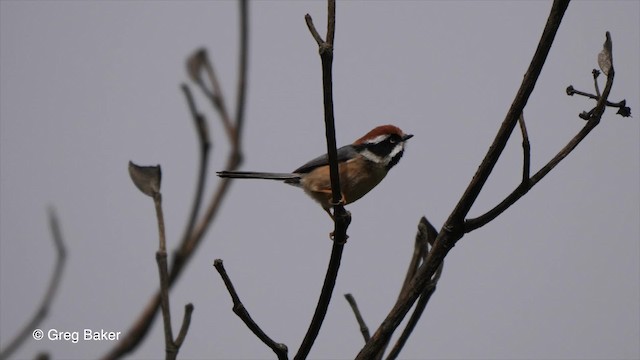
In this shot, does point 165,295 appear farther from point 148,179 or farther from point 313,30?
point 313,30

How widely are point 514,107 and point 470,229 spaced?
1.65 feet

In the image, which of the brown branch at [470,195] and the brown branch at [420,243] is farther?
the brown branch at [420,243]

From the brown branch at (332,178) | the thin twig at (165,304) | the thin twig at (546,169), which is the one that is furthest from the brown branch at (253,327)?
the thin twig at (546,169)

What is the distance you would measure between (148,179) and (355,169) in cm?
278

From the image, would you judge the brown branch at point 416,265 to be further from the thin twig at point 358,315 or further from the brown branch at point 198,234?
the brown branch at point 198,234

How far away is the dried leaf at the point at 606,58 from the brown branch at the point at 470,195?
45cm

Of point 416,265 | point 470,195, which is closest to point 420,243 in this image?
point 416,265

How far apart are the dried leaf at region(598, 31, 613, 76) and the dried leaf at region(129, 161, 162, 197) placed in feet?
6.00

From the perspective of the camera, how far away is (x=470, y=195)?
103 inches

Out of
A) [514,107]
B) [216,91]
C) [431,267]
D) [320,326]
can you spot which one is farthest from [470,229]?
[216,91]

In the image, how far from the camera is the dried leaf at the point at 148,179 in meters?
2.93

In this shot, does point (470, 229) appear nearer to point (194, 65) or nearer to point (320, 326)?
point (320, 326)

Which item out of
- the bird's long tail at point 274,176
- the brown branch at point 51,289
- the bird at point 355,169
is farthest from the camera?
the bird's long tail at point 274,176

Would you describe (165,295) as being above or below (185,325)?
above
